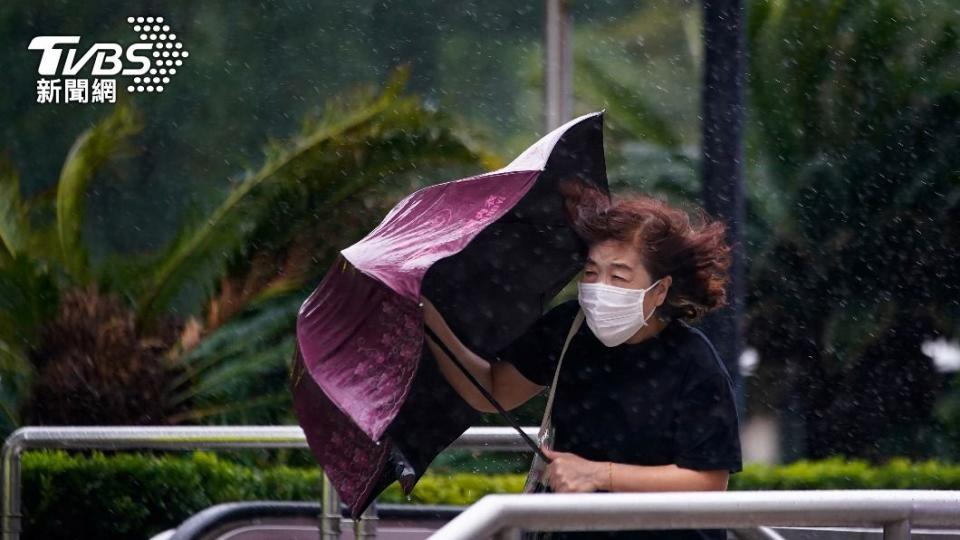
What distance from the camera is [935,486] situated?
11.2 meters

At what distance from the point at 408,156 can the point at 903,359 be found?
596 centimetres

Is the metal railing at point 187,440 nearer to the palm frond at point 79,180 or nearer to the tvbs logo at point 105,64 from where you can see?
the palm frond at point 79,180

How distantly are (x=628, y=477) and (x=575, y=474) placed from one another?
103 mm

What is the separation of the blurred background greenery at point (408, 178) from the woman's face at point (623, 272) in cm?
786

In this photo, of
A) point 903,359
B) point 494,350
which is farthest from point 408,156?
point 494,350

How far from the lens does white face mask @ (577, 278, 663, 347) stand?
3043 millimetres

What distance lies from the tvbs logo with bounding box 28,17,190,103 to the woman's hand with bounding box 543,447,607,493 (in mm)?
13966

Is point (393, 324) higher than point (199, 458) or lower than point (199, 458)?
higher

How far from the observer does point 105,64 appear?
16.3 m

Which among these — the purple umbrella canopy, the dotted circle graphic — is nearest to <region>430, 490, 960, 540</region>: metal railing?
the purple umbrella canopy

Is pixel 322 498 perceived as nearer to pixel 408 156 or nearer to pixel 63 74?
pixel 408 156

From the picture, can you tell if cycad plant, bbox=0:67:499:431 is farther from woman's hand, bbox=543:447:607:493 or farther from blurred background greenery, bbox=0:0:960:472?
woman's hand, bbox=543:447:607:493

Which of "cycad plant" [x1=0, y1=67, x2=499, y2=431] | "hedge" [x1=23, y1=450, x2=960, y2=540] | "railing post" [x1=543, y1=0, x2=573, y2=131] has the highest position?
"railing post" [x1=543, y1=0, x2=573, y2=131]

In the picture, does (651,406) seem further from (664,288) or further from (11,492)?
(11,492)
